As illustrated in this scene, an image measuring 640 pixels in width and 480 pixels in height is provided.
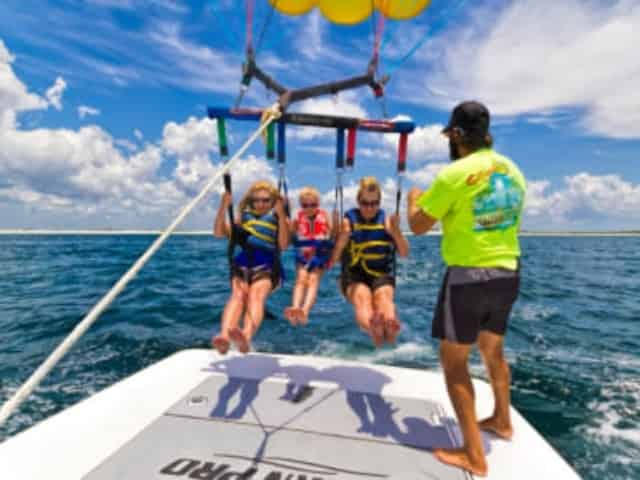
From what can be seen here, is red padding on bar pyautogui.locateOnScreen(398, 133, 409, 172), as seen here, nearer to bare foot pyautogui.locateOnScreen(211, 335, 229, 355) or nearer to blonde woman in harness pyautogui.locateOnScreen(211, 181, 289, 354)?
blonde woman in harness pyautogui.locateOnScreen(211, 181, 289, 354)

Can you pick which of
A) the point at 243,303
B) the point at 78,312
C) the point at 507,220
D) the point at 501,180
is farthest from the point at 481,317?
the point at 78,312

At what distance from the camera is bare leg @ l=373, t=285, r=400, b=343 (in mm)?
3338

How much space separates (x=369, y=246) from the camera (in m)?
4.25

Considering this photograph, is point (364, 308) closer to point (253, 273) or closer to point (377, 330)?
point (377, 330)

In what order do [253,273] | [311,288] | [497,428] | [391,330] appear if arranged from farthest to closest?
[311,288], [253,273], [391,330], [497,428]

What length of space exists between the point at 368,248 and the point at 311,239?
2.36 feet

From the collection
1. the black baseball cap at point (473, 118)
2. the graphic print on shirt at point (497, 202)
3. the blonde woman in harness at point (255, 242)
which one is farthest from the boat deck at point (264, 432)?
the black baseball cap at point (473, 118)

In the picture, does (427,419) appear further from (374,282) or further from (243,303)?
(243,303)

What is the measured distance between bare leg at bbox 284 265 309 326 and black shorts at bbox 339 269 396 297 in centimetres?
42

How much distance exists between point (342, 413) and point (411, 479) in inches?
34.2

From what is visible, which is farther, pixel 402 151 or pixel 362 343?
pixel 362 343

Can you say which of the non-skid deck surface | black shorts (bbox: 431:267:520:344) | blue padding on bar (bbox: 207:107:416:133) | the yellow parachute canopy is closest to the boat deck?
the non-skid deck surface

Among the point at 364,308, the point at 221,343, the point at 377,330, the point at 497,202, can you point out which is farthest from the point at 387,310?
the point at 497,202

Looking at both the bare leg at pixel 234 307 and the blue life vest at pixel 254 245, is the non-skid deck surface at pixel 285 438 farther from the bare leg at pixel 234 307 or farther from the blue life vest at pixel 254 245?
the blue life vest at pixel 254 245
